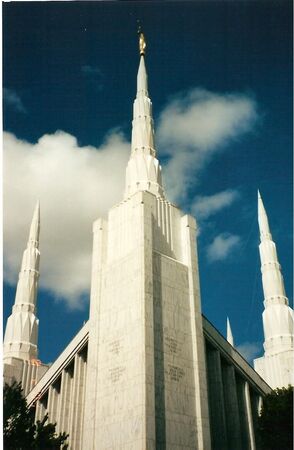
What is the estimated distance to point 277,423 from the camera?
30.6m

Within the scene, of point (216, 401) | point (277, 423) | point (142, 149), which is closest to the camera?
point (277, 423)

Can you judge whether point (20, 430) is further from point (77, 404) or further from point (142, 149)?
point (142, 149)

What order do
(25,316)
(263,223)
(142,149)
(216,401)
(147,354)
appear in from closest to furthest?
(147,354) < (216,401) < (142,149) < (25,316) < (263,223)

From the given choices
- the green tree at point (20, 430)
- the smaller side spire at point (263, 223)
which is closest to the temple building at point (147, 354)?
the green tree at point (20, 430)

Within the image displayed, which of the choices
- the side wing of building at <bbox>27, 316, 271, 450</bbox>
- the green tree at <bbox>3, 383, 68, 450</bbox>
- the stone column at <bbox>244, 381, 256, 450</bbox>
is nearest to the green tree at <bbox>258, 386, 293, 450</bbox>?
the stone column at <bbox>244, 381, 256, 450</bbox>

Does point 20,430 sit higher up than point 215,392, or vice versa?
point 215,392

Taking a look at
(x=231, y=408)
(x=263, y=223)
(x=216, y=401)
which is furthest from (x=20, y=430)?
(x=263, y=223)

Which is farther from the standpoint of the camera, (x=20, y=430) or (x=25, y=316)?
(x=25, y=316)

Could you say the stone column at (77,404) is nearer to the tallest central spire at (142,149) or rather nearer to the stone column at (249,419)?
the stone column at (249,419)

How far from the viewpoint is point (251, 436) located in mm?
33125

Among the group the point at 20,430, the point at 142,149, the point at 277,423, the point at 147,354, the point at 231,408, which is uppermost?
the point at 142,149

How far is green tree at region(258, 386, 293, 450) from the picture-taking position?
98.5 ft

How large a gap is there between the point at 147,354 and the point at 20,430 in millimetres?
7440

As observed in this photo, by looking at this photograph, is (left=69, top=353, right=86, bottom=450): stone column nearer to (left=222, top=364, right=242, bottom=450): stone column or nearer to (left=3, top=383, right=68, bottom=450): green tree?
(left=3, top=383, right=68, bottom=450): green tree
